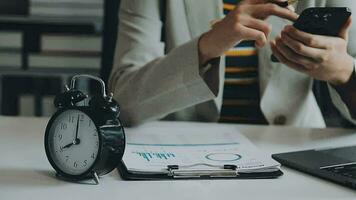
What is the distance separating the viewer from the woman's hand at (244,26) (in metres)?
1.08

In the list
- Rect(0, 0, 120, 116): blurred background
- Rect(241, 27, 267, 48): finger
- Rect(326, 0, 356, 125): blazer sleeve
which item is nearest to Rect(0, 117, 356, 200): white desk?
Rect(241, 27, 267, 48): finger

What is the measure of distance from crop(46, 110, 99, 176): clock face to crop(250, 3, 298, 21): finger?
0.38 meters

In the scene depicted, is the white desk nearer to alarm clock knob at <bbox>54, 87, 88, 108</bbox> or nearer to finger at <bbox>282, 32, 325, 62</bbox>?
alarm clock knob at <bbox>54, 87, 88, 108</bbox>

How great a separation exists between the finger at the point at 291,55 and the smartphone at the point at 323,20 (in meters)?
0.04

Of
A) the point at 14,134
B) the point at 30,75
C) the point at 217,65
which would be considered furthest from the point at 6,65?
the point at 217,65

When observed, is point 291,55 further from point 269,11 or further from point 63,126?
point 63,126

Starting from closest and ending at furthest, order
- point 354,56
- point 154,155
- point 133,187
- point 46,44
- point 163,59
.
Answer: point 133,187, point 154,155, point 163,59, point 354,56, point 46,44

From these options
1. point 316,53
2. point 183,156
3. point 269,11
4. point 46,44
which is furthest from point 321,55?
point 46,44

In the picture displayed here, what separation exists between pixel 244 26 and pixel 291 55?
Result: 0.38 ft

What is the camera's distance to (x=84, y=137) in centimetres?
87

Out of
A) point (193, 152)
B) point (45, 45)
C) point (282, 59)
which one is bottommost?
point (45, 45)

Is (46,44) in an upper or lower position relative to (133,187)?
Answer: lower

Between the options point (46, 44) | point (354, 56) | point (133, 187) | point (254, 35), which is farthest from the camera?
point (46, 44)

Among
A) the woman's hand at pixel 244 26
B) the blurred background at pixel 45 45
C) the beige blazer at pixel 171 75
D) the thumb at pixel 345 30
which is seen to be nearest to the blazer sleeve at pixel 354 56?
the beige blazer at pixel 171 75
